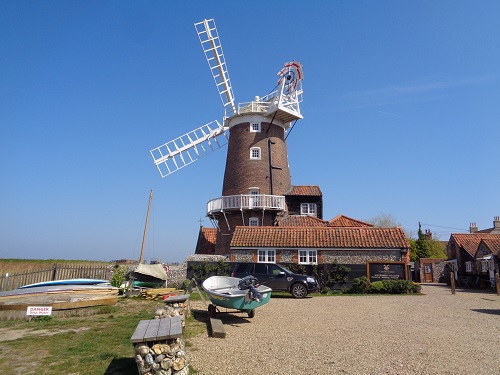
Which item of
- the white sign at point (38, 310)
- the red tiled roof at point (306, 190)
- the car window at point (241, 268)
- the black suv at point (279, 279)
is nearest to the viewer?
the white sign at point (38, 310)

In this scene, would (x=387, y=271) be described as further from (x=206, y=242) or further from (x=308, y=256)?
(x=206, y=242)

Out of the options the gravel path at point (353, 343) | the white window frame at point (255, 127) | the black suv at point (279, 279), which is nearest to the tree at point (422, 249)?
the white window frame at point (255, 127)

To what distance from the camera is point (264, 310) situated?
15.2 metres

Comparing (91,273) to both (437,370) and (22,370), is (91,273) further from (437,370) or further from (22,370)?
(437,370)

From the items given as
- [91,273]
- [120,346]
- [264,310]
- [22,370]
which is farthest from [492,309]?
[91,273]

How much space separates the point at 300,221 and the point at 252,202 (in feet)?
14.6

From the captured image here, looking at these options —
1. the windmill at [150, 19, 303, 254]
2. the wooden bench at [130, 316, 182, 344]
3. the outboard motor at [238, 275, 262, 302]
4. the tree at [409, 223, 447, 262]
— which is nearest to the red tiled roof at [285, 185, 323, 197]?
the windmill at [150, 19, 303, 254]

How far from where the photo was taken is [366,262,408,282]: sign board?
23.4 meters

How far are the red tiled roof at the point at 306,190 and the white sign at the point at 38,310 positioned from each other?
76.6 ft

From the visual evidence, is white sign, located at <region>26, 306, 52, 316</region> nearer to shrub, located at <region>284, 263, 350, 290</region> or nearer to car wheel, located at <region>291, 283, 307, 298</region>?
car wheel, located at <region>291, 283, 307, 298</region>

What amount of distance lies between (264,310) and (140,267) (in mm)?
11164

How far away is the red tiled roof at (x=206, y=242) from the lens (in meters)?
36.8

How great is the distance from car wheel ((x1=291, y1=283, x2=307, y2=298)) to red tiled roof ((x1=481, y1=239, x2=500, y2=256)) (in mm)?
18103

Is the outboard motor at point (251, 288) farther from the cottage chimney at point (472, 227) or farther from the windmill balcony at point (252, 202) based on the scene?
the cottage chimney at point (472, 227)
